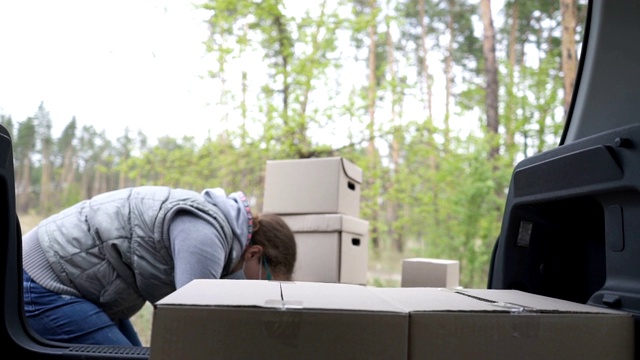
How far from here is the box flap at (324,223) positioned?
210 centimetres

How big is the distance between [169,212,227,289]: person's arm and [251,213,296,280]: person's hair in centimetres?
25

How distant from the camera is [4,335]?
1001 mm

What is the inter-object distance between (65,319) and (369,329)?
3.60 feet

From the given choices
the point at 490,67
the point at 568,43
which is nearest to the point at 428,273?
the point at 568,43

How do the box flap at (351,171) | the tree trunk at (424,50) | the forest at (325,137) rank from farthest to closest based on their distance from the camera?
the tree trunk at (424,50), the forest at (325,137), the box flap at (351,171)

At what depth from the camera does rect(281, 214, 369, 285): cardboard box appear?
209cm

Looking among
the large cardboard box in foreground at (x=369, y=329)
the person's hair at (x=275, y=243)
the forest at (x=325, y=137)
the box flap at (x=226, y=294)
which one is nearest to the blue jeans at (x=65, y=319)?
the person's hair at (x=275, y=243)

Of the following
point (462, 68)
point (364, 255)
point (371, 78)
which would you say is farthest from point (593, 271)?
point (462, 68)

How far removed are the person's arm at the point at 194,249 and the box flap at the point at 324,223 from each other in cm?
75

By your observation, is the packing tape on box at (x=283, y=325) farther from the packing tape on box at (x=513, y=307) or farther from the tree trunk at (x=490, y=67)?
the tree trunk at (x=490, y=67)

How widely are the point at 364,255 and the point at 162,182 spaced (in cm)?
249

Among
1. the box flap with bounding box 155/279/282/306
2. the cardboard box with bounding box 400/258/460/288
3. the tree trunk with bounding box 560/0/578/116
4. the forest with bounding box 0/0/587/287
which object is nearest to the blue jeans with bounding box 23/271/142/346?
the box flap with bounding box 155/279/282/306

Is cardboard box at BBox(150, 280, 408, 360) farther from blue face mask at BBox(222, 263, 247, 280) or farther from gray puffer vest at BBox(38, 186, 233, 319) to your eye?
blue face mask at BBox(222, 263, 247, 280)

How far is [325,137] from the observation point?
432 cm
